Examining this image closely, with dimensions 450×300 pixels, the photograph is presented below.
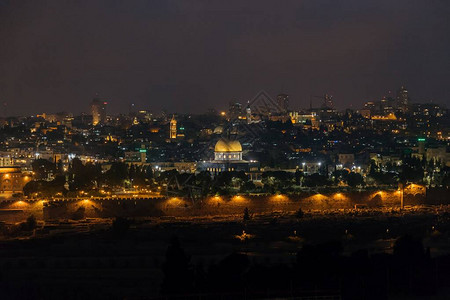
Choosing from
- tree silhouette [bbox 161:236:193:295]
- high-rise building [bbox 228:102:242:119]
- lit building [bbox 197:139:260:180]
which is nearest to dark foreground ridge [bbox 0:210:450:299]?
tree silhouette [bbox 161:236:193:295]

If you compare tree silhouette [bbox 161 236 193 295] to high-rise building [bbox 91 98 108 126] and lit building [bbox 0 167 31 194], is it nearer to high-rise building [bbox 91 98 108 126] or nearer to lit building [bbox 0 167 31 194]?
lit building [bbox 0 167 31 194]

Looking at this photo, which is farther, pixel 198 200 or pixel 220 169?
pixel 220 169

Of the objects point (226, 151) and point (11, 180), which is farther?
point (226, 151)

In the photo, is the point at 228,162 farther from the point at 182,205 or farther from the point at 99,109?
the point at 99,109

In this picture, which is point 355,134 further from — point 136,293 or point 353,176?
point 136,293

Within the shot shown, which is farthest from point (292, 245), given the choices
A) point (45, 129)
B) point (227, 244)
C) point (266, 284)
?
point (45, 129)

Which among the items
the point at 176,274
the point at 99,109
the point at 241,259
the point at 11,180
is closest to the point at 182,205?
the point at 11,180
